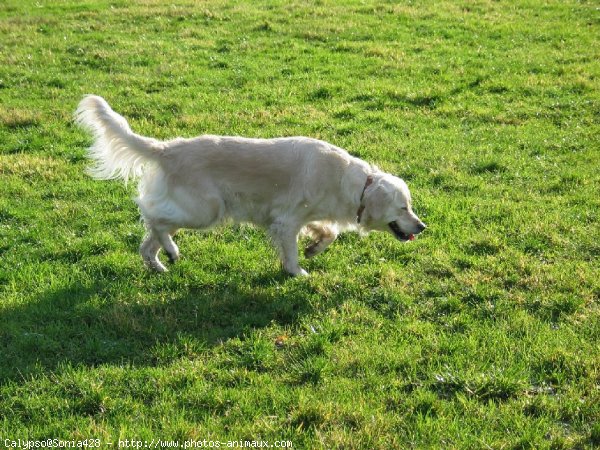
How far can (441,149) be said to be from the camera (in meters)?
10.9

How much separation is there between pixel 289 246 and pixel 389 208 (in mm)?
1056

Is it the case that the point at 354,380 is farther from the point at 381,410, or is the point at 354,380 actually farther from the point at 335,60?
the point at 335,60

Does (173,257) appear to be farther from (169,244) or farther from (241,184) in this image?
(241,184)

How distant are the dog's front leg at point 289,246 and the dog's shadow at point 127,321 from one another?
217mm

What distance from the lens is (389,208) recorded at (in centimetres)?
732

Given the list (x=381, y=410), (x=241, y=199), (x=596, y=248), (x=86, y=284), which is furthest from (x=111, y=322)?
(x=596, y=248)

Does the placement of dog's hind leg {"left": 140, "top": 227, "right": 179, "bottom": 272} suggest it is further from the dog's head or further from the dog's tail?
the dog's head

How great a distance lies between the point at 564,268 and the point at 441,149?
153 inches

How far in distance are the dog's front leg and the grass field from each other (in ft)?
0.66

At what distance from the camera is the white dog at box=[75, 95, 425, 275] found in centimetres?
723

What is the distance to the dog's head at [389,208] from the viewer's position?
23.9 feet

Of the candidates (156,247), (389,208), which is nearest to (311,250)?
(389,208)

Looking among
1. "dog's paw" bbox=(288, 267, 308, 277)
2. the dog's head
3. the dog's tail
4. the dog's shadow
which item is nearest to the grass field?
the dog's shadow

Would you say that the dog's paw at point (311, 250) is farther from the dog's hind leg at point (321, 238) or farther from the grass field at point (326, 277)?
the grass field at point (326, 277)
